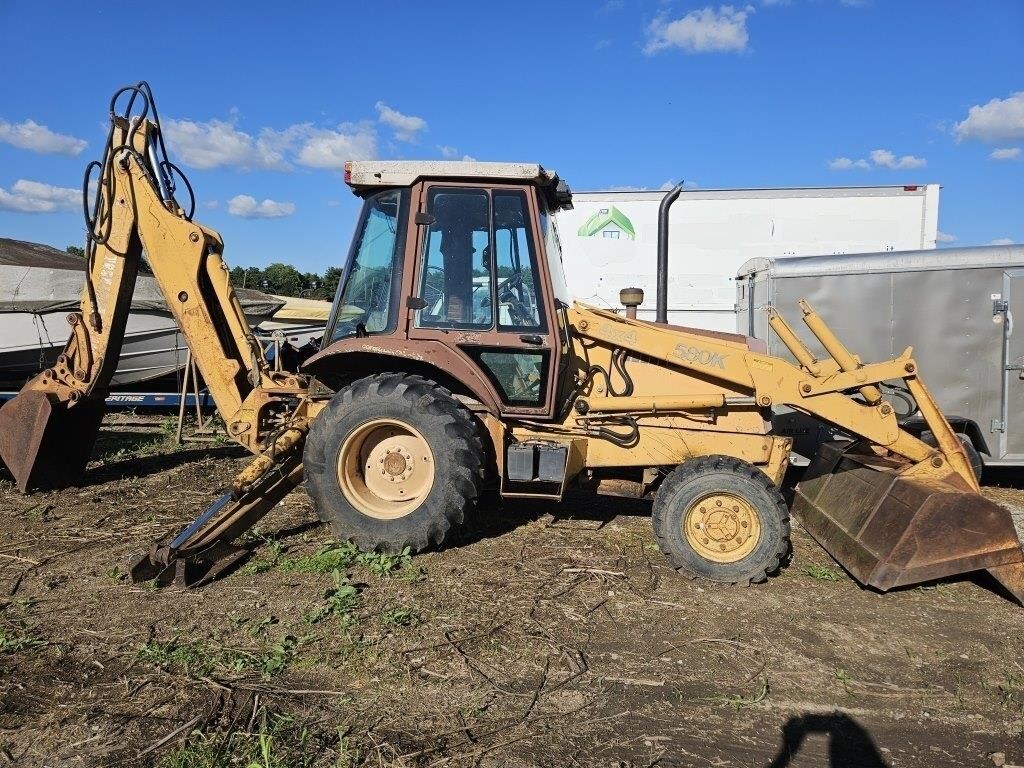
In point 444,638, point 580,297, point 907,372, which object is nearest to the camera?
point 444,638

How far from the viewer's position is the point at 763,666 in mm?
3576

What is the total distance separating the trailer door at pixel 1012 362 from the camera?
22.6 feet

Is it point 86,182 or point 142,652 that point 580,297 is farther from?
point 142,652

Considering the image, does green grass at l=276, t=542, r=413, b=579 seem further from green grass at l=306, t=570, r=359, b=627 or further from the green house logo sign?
the green house logo sign

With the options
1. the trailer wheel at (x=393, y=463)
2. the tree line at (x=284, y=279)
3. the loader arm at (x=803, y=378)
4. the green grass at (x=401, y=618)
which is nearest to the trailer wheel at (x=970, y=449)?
the loader arm at (x=803, y=378)

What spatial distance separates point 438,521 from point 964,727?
9.37ft

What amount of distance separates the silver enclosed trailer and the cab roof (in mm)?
3763

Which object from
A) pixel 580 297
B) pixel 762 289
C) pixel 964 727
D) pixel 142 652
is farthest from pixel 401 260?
pixel 580 297

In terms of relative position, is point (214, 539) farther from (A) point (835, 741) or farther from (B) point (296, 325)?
(B) point (296, 325)

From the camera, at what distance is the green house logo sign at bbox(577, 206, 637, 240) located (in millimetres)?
11273

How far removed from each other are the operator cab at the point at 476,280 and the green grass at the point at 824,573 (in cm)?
194

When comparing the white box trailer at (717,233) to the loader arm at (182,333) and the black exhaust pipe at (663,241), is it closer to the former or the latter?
the black exhaust pipe at (663,241)

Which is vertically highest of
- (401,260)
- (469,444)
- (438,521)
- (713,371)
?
(401,260)

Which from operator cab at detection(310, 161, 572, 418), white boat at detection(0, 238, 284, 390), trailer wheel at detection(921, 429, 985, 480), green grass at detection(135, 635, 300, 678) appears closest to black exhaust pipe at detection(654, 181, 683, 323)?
operator cab at detection(310, 161, 572, 418)
